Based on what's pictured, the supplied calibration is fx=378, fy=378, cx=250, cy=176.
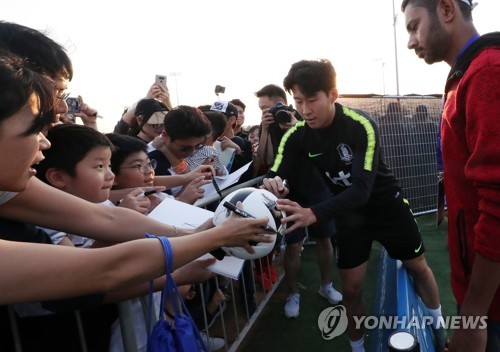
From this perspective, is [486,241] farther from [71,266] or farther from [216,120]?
[216,120]

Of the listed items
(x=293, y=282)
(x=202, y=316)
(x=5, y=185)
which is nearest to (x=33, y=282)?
(x=5, y=185)

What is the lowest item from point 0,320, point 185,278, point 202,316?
point 202,316

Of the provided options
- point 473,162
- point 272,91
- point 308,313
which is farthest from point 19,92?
point 272,91

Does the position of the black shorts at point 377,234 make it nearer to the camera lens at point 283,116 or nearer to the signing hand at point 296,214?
the signing hand at point 296,214

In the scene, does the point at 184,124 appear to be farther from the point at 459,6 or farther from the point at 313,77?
the point at 459,6

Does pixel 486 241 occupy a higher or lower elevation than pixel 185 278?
higher

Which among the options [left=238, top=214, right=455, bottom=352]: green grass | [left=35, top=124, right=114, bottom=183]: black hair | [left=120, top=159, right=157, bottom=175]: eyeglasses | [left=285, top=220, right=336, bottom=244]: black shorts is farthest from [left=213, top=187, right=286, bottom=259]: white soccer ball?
[left=285, top=220, right=336, bottom=244]: black shorts

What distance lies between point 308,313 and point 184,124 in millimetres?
2145

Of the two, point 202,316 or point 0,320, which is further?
point 202,316

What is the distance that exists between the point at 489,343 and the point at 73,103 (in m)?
3.09

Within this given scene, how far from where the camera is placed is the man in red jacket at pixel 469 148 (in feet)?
4.10

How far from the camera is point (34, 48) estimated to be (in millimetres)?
1727

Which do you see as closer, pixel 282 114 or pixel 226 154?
pixel 282 114

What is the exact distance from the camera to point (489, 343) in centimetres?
149
